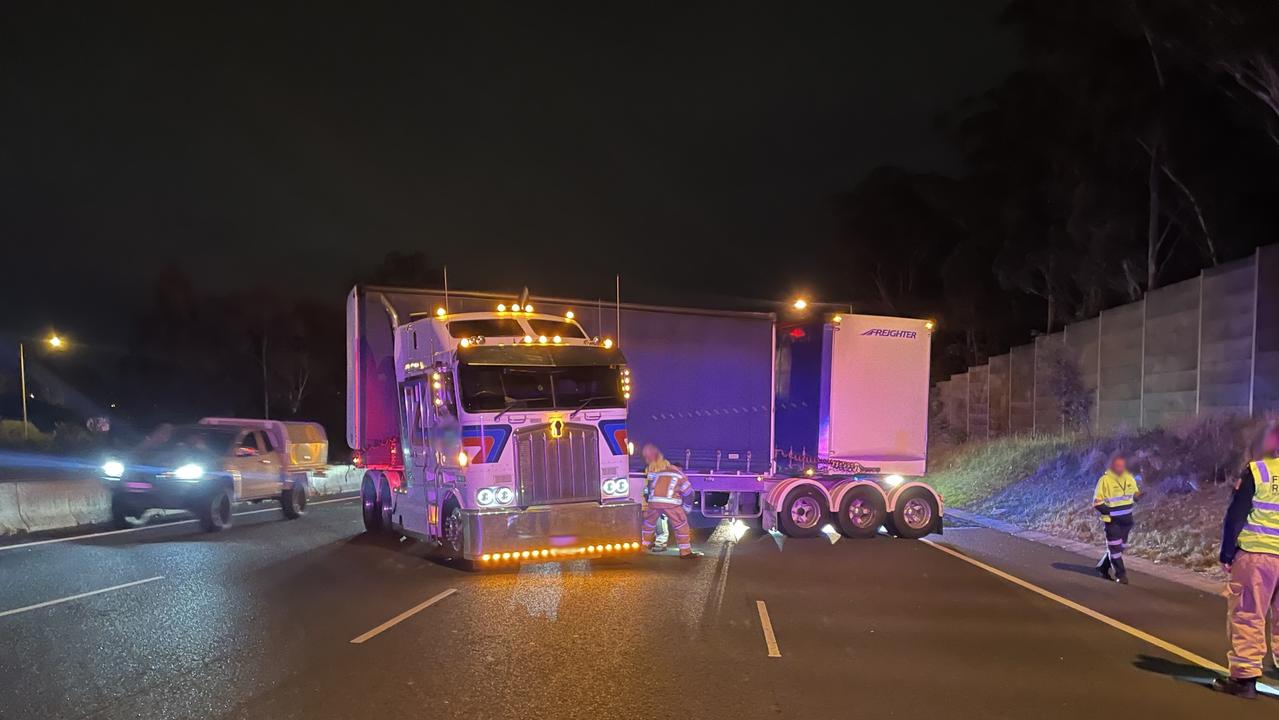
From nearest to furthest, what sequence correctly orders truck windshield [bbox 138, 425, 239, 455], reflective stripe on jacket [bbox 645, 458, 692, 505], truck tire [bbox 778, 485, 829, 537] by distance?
reflective stripe on jacket [bbox 645, 458, 692, 505] → truck tire [bbox 778, 485, 829, 537] → truck windshield [bbox 138, 425, 239, 455]

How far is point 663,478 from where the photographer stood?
12.5 metres

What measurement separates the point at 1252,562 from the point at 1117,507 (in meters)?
4.64

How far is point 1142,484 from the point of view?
53.6ft

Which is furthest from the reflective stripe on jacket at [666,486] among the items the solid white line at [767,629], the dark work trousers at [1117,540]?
the dark work trousers at [1117,540]

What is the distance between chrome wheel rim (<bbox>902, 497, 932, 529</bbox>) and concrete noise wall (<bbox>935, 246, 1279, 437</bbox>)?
22.2ft

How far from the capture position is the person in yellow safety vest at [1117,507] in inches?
427

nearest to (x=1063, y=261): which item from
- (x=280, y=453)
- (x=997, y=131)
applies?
(x=997, y=131)

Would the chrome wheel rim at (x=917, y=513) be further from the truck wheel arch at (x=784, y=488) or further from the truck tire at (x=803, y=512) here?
the truck wheel arch at (x=784, y=488)

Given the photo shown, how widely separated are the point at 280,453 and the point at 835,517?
10565 mm

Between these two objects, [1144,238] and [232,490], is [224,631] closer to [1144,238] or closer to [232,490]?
[232,490]

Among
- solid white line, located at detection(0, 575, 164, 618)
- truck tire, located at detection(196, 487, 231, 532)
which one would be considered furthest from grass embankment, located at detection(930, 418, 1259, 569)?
truck tire, located at detection(196, 487, 231, 532)

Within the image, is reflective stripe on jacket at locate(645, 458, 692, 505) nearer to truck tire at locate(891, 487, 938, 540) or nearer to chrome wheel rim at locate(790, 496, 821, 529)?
chrome wheel rim at locate(790, 496, 821, 529)

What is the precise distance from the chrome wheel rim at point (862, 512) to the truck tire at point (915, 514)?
0.44 meters

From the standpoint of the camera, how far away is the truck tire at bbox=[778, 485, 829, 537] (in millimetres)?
14469
